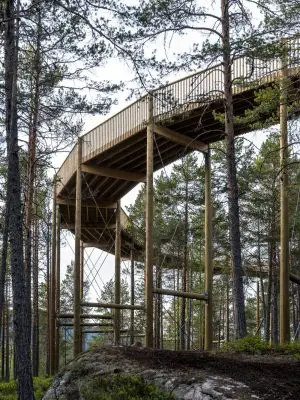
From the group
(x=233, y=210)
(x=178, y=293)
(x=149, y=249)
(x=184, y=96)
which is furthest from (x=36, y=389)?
(x=184, y=96)

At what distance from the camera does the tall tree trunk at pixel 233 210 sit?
34.5 feet

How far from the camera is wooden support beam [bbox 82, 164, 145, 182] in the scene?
1602 centimetres

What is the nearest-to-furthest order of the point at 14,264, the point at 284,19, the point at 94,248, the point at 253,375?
1. the point at 253,375
2. the point at 14,264
3. the point at 284,19
4. the point at 94,248

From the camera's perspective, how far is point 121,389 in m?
5.37

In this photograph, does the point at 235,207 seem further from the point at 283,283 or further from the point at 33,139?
the point at 33,139

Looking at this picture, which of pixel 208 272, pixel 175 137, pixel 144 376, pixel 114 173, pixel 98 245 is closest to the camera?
pixel 144 376

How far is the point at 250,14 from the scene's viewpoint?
431 inches

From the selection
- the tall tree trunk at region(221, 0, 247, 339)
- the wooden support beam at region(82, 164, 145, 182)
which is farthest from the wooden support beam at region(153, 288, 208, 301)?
the wooden support beam at region(82, 164, 145, 182)

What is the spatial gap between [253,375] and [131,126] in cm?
982

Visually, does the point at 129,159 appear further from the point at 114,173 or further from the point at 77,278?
the point at 77,278

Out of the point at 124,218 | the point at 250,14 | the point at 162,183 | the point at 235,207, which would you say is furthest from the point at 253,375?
the point at 162,183

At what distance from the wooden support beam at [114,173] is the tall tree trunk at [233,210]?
607cm

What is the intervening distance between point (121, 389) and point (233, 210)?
6047 mm

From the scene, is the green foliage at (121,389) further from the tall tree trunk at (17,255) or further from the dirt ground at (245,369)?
the tall tree trunk at (17,255)
